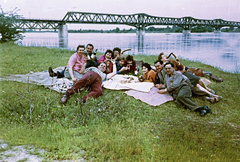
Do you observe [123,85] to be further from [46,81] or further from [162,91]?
[46,81]

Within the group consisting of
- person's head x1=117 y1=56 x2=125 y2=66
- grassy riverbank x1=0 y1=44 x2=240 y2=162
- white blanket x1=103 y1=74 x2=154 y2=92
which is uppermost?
person's head x1=117 y1=56 x2=125 y2=66

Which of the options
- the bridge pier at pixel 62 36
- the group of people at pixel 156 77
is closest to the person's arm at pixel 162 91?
the group of people at pixel 156 77

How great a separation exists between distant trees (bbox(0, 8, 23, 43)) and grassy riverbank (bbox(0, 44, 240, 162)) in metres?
11.2

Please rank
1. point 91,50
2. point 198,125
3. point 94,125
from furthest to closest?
point 91,50, point 198,125, point 94,125

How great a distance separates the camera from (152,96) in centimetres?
526

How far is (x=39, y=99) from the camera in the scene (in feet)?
15.9

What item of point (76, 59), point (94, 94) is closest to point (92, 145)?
point (94, 94)

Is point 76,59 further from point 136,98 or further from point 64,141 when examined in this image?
point 64,141

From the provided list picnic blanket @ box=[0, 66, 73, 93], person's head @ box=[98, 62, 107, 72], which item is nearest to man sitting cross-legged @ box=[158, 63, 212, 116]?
person's head @ box=[98, 62, 107, 72]

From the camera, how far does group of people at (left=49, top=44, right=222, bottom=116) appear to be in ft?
15.7

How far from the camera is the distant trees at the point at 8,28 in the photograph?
46.8ft

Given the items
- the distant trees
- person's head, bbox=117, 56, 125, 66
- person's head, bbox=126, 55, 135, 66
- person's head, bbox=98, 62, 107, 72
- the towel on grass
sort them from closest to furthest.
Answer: the towel on grass, person's head, bbox=98, 62, 107, 72, person's head, bbox=117, 56, 125, 66, person's head, bbox=126, 55, 135, 66, the distant trees

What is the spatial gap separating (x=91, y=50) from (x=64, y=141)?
3.76 m

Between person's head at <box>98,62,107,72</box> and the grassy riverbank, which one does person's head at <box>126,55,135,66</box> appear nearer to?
person's head at <box>98,62,107,72</box>
